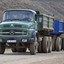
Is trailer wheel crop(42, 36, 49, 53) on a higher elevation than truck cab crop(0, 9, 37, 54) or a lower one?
lower

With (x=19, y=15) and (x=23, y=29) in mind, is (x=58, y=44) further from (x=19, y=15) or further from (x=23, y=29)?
(x=23, y=29)

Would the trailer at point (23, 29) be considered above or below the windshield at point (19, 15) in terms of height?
below

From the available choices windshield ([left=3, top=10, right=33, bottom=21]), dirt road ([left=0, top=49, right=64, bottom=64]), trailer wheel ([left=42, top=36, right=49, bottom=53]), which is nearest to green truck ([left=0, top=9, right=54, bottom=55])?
windshield ([left=3, top=10, right=33, bottom=21])

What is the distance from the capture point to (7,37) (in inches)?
917

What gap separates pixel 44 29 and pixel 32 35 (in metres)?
3.90

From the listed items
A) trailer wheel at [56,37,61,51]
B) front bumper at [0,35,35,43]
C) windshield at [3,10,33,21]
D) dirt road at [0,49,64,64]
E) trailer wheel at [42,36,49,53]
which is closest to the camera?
dirt road at [0,49,64,64]

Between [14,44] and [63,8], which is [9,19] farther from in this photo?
[63,8]

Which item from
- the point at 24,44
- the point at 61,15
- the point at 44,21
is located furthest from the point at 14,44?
the point at 61,15

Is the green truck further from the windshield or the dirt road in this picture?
the dirt road

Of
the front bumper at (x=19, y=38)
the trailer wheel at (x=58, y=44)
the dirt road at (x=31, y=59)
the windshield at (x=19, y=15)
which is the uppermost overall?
the windshield at (x=19, y=15)

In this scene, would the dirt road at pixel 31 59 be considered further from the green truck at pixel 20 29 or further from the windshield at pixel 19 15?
the windshield at pixel 19 15

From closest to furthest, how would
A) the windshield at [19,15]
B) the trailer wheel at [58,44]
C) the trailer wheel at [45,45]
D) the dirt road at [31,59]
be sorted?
1. the dirt road at [31,59]
2. the windshield at [19,15]
3. the trailer wheel at [45,45]
4. the trailer wheel at [58,44]

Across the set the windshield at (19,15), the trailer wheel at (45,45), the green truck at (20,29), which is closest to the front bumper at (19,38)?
the green truck at (20,29)

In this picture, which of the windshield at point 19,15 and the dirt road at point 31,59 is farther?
the windshield at point 19,15
